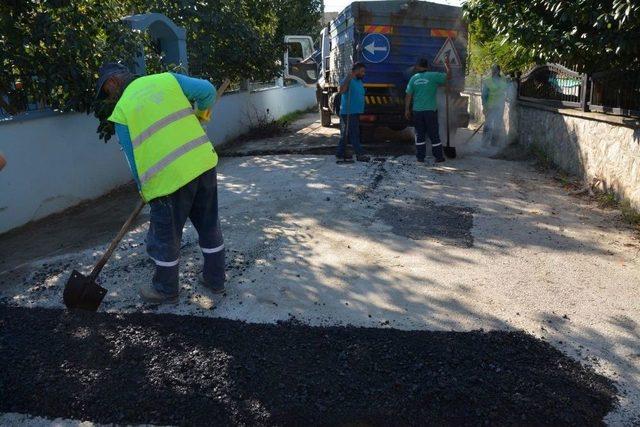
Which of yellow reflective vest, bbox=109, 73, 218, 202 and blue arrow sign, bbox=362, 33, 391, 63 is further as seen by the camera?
blue arrow sign, bbox=362, 33, 391, 63

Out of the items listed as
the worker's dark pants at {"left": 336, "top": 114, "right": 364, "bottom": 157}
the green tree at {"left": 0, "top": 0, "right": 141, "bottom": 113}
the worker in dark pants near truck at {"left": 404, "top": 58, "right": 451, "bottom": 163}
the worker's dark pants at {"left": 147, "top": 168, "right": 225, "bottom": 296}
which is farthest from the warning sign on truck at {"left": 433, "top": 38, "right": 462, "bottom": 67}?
the worker's dark pants at {"left": 147, "top": 168, "right": 225, "bottom": 296}

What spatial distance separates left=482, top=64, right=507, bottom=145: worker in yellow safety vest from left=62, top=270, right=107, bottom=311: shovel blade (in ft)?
28.6

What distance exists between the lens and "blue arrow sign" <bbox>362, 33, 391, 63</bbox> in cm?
978

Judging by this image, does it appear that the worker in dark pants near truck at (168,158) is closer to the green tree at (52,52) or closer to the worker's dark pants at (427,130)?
the green tree at (52,52)

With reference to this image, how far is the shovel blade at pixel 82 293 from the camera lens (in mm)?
3682

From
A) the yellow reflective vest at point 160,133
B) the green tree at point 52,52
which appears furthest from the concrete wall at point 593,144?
the green tree at point 52,52

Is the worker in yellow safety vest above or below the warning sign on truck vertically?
below

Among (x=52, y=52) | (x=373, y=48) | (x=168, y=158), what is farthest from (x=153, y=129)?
(x=373, y=48)

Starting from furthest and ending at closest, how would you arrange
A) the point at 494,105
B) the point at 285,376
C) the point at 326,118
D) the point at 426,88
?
the point at 326,118, the point at 494,105, the point at 426,88, the point at 285,376

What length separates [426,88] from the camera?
847cm

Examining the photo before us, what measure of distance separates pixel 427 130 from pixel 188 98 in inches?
225

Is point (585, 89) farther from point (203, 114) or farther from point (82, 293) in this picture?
point (82, 293)

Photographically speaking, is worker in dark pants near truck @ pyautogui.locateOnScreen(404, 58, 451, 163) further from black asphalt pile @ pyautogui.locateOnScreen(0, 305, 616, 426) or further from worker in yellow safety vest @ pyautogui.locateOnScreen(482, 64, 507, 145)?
black asphalt pile @ pyautogui.locateOnScreen(0, 305, 616, 426)

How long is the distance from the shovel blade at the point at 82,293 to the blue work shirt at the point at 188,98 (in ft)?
2.62
